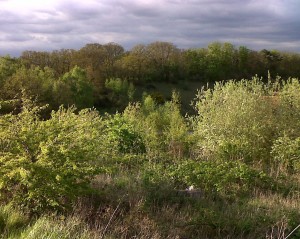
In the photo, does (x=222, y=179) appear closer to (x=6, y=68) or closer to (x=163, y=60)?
(x=6, y=68)

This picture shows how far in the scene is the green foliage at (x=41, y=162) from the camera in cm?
650

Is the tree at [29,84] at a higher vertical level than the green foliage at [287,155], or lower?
higher

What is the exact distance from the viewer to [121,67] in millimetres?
58656

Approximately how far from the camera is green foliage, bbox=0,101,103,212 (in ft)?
21.3

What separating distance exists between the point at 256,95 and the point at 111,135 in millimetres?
5188

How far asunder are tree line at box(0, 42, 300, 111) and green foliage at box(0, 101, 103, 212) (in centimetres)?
3033

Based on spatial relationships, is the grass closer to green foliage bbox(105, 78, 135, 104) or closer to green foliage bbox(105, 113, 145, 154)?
green foliage bbox(105, 113, 145, 154)

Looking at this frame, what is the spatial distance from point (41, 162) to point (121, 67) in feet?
173

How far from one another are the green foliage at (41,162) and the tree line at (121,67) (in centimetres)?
3033

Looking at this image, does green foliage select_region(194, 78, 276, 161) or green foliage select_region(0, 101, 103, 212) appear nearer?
green foliage select_region(0, 101, 103, 212)

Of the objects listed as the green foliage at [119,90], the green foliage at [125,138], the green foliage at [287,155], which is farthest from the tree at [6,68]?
the green foliage at [287,155]

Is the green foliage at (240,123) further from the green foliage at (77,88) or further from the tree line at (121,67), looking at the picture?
the green foliage at (77,88)

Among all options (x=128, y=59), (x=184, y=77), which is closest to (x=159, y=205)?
(x=128, y=59)

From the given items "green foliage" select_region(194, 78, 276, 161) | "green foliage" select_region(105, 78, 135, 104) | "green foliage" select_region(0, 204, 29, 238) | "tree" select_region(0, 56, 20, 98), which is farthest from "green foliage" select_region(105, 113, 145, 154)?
"green foliage" select_region(105, 78, 135, 104)
